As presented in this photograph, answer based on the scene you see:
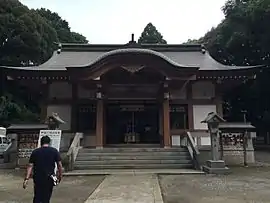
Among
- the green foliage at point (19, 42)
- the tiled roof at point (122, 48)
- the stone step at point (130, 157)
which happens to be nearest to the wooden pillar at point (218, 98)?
the tiled roof at point (122, 48)

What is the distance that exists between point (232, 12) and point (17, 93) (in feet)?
67.2

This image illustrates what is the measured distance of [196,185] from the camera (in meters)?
9.16

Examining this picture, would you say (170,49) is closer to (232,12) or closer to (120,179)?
(232,12)

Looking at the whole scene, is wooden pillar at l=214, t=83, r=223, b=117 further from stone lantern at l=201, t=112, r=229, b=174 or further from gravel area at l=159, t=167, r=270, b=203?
gravel area at l=159, t=167, r=270, b=203

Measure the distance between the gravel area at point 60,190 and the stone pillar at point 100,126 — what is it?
4.22 metres

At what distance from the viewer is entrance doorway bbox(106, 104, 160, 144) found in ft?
63.1

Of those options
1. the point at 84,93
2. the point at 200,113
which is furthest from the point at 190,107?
the point at 84,93

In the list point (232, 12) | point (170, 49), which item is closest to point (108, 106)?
point (170, 49)

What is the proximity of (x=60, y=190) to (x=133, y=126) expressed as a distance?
11.3 meters

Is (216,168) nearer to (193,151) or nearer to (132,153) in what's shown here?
(193,151)

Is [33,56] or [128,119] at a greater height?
[33,56]

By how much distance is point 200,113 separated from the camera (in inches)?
693

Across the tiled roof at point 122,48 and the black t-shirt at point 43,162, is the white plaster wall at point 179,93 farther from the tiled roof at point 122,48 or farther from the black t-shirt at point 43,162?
the black t-shirt at point 43,162

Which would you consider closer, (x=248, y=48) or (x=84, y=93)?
(x=84, y=93)
